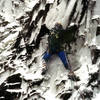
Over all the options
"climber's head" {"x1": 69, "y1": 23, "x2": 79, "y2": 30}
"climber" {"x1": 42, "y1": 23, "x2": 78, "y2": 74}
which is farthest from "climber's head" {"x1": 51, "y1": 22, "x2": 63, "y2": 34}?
"climber's head" {"x1": 69, "y1": 23, "x2": 79, "y2": 30}

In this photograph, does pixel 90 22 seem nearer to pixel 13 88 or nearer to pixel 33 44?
pixel 33 44

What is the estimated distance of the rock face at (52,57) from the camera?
14.3 metres

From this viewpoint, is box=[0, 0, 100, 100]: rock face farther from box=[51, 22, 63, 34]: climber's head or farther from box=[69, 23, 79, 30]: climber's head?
box=[51, 22, 63, 34]: climber's head

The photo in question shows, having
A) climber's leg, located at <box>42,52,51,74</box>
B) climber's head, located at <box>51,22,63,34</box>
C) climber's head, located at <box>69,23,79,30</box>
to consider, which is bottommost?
climber's leg, located at <box>42,52,51,74</box>

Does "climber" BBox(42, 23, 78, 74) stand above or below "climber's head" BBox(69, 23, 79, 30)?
below

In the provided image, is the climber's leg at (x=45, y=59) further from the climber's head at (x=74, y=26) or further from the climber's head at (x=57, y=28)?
the climber's head at (x=74, y=26)

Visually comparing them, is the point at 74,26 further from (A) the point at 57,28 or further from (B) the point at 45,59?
(B) the point at 45,59

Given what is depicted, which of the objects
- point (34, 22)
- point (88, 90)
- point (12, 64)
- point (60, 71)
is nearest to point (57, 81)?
point (60, 71)

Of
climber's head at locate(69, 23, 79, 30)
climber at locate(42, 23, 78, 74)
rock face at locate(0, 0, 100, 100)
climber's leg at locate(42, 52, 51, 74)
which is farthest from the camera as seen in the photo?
climber's head at locate(69, 23, 79, 30)

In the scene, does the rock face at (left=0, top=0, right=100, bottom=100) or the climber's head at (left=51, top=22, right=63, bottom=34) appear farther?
the climber's head at (left=51, top=22, right=63, bottom=34)

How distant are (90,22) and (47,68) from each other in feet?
10.8

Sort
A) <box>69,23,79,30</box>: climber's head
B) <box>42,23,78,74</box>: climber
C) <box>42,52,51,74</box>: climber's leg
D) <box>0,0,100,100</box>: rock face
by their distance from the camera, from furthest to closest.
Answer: <box>69,23,79,30</box>: climber's head < <box>42,52,51,74</box>: climber's leg < <box>42,23,78,74</box>: climber < <box>0,0,100,100</box>: rock face

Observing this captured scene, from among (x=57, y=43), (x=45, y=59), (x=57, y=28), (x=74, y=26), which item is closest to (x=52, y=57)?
(x=45, y=59)

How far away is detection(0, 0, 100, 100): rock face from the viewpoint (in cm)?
1431
